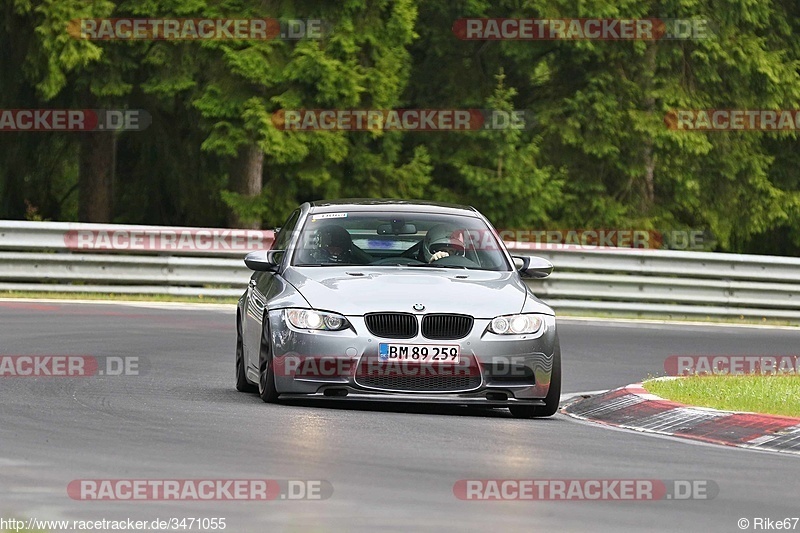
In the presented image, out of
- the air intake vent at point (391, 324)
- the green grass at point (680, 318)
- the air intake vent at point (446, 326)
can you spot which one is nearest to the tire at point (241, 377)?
the air intake vent at point (391, 324)

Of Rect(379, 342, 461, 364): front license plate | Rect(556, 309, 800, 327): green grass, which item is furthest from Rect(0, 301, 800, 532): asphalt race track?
Rect(556, 309, 800, 327): green grass

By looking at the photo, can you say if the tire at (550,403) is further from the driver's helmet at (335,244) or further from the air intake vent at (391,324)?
the driver's helmet at (335,244)

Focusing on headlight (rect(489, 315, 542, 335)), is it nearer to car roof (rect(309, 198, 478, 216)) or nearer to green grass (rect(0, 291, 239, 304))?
car roof (rect(309, 198, 478, 216))

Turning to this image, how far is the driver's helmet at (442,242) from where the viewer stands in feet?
46.1

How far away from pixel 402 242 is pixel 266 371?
1719 millimetres

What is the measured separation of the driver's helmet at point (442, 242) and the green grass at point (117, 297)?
1040cm

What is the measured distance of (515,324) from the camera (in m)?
12.8

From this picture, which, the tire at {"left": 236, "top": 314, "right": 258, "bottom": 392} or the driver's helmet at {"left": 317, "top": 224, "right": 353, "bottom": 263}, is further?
the tire at {"left": 236, "top": 314, "right": 258, "bottom": 392}

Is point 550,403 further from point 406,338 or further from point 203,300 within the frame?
point 203,300

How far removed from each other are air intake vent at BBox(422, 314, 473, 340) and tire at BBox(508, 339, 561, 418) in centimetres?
72

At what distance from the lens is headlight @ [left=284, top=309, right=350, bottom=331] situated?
12586 millimetres
